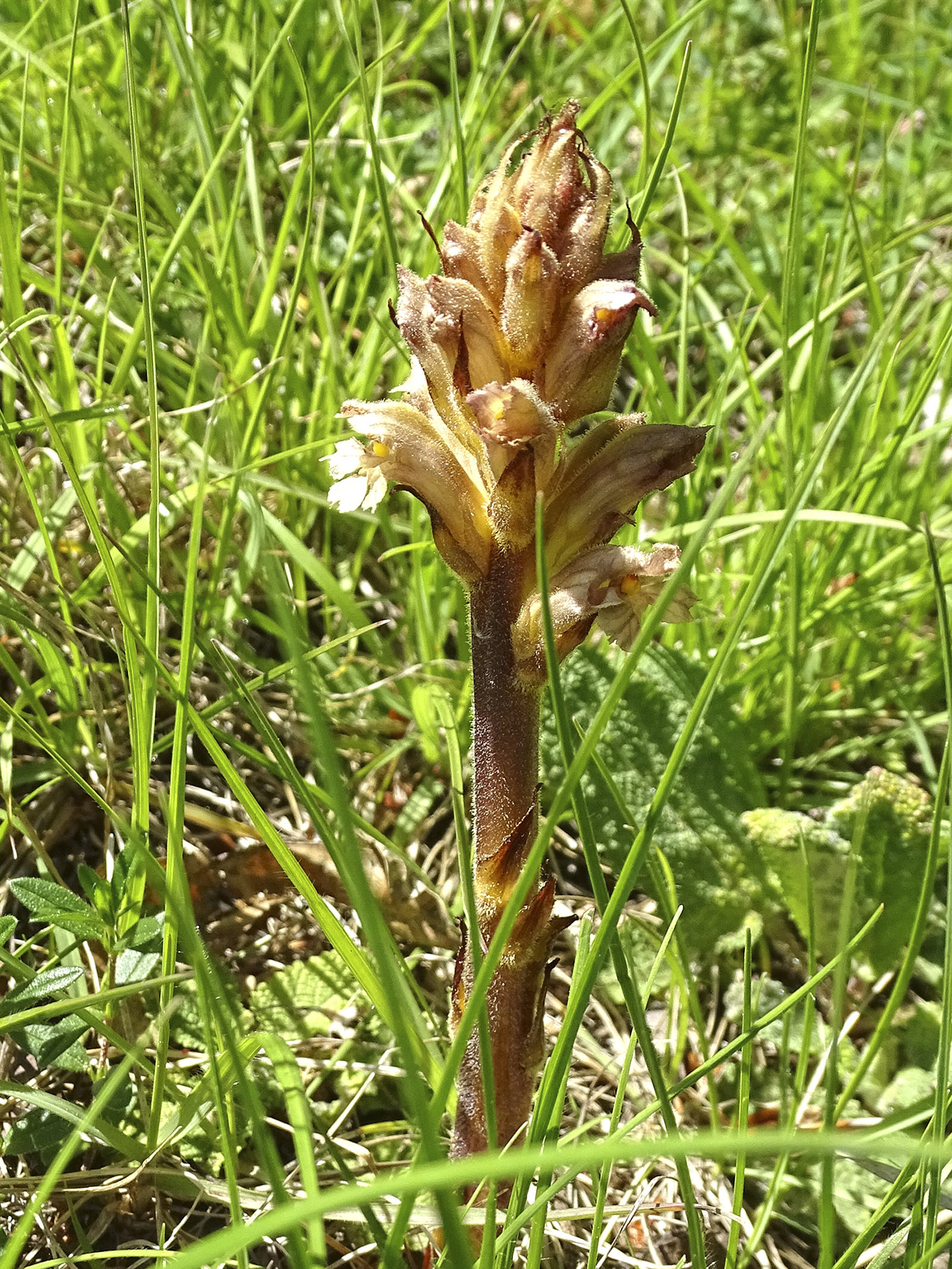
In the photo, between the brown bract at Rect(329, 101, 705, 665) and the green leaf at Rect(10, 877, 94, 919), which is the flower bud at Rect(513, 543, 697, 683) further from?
the green leaf at Rect(10, 877, 94, 919)

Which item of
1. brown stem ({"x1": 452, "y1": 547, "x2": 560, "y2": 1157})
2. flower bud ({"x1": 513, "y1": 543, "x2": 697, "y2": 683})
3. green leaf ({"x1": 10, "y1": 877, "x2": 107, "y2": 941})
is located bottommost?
green leaf ({"x1": 10, "y1": 877, "x2": 107, "y2": 941})

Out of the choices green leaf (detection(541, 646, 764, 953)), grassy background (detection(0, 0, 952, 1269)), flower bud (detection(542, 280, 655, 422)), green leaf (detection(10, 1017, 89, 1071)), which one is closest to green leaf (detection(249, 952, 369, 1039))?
grassy background (detection(0, 0, 952, 1269))

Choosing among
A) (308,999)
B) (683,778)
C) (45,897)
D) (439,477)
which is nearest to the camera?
(439,477)

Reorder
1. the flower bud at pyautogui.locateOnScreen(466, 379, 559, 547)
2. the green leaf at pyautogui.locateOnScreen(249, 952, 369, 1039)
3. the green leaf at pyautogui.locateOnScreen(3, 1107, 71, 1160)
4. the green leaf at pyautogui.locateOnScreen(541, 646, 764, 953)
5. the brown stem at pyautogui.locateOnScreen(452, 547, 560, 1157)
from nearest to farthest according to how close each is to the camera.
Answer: the flower bud at pyautogui.locateOnScreen(466, 379, 559, 547) → the brown stem at pyautogui.locateOnScreen(452, 547, 560, 1157) → the green leaf at pyautogui.locateOnScreen(3, 1107, 71, 1160) → the green leaf at pyautogui.locateOnScreen(249, 952, 369, 1039) → the green leaf at pyautogui.locateOnScreen(541, 646, 764, 953)

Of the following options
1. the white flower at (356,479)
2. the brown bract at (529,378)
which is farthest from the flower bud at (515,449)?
the white flower at (356,479)

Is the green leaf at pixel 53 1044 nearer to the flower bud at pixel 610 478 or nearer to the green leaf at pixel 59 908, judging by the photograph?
the green leaf at pixel 59 908

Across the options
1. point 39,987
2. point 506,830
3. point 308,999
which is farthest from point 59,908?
point 506,830

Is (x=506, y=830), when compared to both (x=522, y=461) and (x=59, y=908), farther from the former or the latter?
(x=59, y=908)
